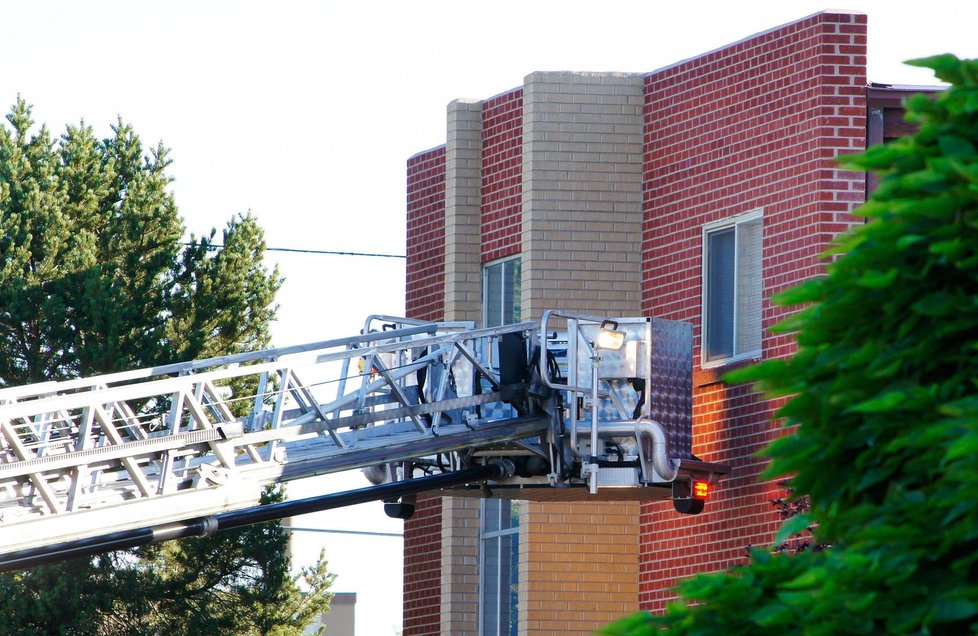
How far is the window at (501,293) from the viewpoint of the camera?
1738 cm

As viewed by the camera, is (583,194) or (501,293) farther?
(501,293)

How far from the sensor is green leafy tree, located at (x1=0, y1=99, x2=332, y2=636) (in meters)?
21.8

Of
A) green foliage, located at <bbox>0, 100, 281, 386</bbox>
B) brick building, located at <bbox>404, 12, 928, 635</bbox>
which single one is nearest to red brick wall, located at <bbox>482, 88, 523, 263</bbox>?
brick building, located at <bbox>404, 12, 928, 635</bbox>

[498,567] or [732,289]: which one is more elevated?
[732,289]

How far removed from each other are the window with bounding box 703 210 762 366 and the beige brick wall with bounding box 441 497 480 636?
345 centimetres

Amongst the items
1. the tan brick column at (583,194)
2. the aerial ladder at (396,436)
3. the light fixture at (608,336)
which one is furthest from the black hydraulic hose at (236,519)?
the tan brick column at (583,194)

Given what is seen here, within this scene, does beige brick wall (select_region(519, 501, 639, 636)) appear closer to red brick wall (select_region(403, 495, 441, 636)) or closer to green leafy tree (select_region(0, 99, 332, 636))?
red brick wall (select_region(403, 495, 441, 636))

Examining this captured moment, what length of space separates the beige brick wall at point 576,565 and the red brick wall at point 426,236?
3.22 metres

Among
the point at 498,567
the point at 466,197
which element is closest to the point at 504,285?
the point at 466,197

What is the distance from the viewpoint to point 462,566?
17266 millimetres

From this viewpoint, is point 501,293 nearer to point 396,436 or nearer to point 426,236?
point 426,236

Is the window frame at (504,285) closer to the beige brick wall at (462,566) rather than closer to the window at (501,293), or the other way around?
the window at (501,293)

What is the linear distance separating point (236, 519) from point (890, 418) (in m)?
8.88

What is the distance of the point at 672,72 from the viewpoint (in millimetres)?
16062
